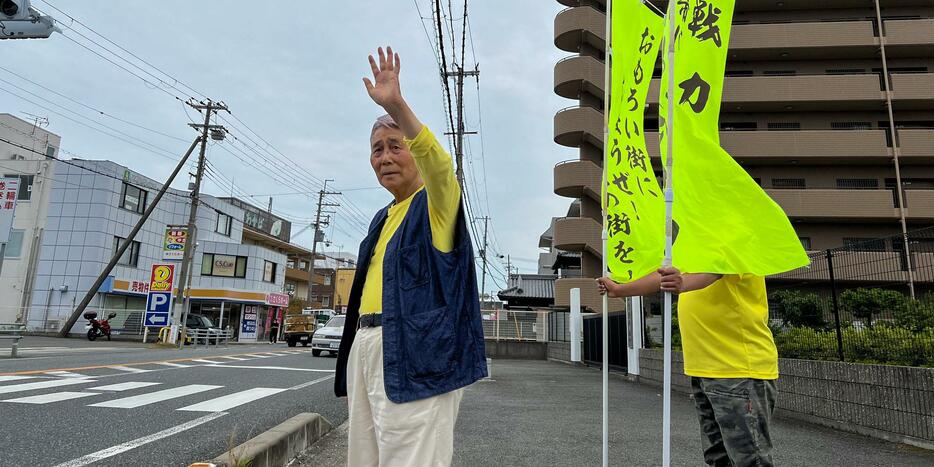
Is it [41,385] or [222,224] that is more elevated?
[222,224]

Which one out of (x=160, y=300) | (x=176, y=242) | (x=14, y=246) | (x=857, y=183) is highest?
(x=857, y=183)

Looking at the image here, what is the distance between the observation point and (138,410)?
543cm

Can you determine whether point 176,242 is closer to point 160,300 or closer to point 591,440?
point 160,300

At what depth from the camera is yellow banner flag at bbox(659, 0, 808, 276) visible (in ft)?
7.84

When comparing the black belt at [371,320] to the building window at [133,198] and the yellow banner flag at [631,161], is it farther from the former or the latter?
the building window at [133,198]

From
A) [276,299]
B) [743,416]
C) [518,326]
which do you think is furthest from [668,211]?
[276,299]

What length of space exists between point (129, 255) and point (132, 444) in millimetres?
30832

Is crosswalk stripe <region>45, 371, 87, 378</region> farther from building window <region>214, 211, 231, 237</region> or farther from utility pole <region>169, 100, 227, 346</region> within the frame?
building window <region>214, 211, 231, 237</region>

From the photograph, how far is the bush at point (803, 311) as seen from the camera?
6309mm

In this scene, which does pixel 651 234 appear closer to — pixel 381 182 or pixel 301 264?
pixel 381 182

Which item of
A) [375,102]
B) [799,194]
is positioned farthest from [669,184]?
[799,194]

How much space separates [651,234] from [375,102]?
2.43 m

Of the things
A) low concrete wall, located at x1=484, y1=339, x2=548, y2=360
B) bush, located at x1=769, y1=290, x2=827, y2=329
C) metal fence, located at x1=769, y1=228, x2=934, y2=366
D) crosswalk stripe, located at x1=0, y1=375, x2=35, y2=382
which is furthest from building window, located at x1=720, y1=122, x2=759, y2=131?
crosswalk stripe, located at x1=0, y1=375, x2=35, y2=382

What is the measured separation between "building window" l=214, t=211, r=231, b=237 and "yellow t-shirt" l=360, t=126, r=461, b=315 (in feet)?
127
